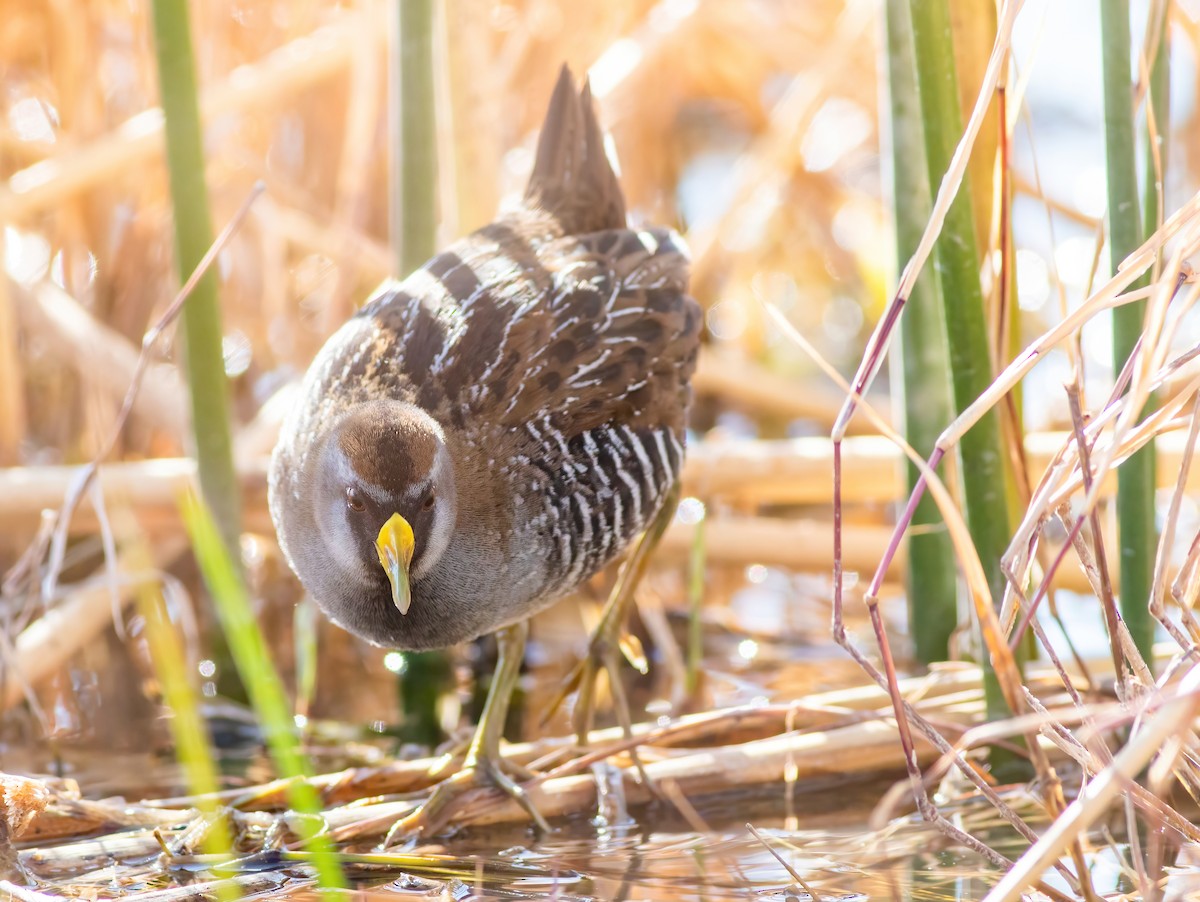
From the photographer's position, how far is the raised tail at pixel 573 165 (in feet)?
10.1

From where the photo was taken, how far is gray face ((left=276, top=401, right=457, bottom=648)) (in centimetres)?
226

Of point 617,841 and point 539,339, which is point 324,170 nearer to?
point 539,339

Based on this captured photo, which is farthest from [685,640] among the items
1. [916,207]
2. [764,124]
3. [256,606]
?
[764,124]

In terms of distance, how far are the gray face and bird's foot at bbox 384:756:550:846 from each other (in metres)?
0.26

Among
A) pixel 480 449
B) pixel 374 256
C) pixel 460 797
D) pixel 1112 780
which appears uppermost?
pixel 374 256

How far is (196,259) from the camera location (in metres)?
2.82

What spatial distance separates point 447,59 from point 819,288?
2.92m

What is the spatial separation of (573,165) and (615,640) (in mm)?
1069

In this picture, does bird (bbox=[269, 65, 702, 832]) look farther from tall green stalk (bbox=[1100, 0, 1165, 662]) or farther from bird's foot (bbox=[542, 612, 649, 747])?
tall green stalk (bbox=[1100, 0, 1165, 662])

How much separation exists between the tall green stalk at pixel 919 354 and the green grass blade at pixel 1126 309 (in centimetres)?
36

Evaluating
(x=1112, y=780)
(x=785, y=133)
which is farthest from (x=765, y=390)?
(x=1112, y=780)

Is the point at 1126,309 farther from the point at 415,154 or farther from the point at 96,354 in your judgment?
the point at 96,354

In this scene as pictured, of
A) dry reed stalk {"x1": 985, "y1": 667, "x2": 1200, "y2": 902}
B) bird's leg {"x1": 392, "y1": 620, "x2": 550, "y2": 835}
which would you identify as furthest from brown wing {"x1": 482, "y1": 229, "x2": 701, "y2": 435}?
dry reed stalk {"x1": 985, "y1": 667, "x2": 1200, "y2": 902}

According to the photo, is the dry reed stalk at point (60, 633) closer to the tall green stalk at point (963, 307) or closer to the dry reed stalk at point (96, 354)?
the dry reed stalk at point (96, 354)
